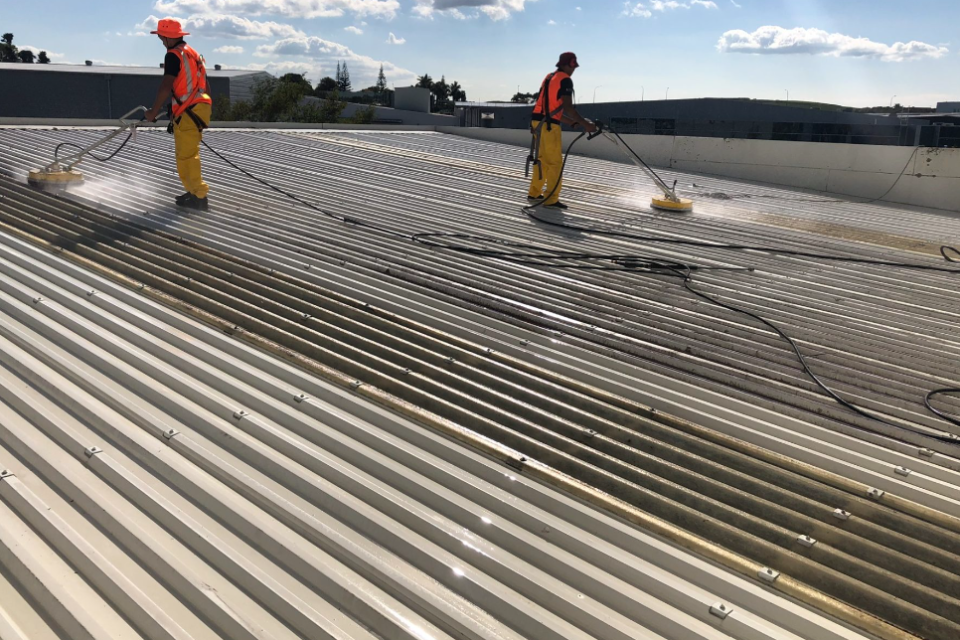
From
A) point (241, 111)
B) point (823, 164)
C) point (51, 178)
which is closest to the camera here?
point (51, 178)

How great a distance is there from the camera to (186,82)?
24.3 ft

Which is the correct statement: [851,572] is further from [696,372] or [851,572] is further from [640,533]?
[696,372]

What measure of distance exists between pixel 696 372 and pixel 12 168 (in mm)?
8211

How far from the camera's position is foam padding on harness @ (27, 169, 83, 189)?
7.78m

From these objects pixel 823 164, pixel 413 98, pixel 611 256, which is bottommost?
pixel 611 256

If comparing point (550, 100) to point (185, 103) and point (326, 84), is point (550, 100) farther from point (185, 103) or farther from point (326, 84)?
point (326, 84)

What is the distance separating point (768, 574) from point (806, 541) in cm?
26

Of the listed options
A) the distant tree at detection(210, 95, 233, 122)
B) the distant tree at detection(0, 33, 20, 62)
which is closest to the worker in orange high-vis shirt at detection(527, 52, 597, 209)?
the distant tree at detection(210, 95, 233, 122)

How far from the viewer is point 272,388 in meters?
3.71

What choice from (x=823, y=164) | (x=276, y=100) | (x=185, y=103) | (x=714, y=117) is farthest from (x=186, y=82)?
(x=276, y=100)

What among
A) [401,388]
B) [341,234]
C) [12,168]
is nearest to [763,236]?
[341,234]

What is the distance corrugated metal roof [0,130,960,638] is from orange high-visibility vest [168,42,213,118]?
0.98 metres

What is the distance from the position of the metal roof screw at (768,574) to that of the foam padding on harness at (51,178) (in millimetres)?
7730

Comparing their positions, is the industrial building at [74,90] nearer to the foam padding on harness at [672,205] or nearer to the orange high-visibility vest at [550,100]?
the orange high-visibility vest at [550,100]
